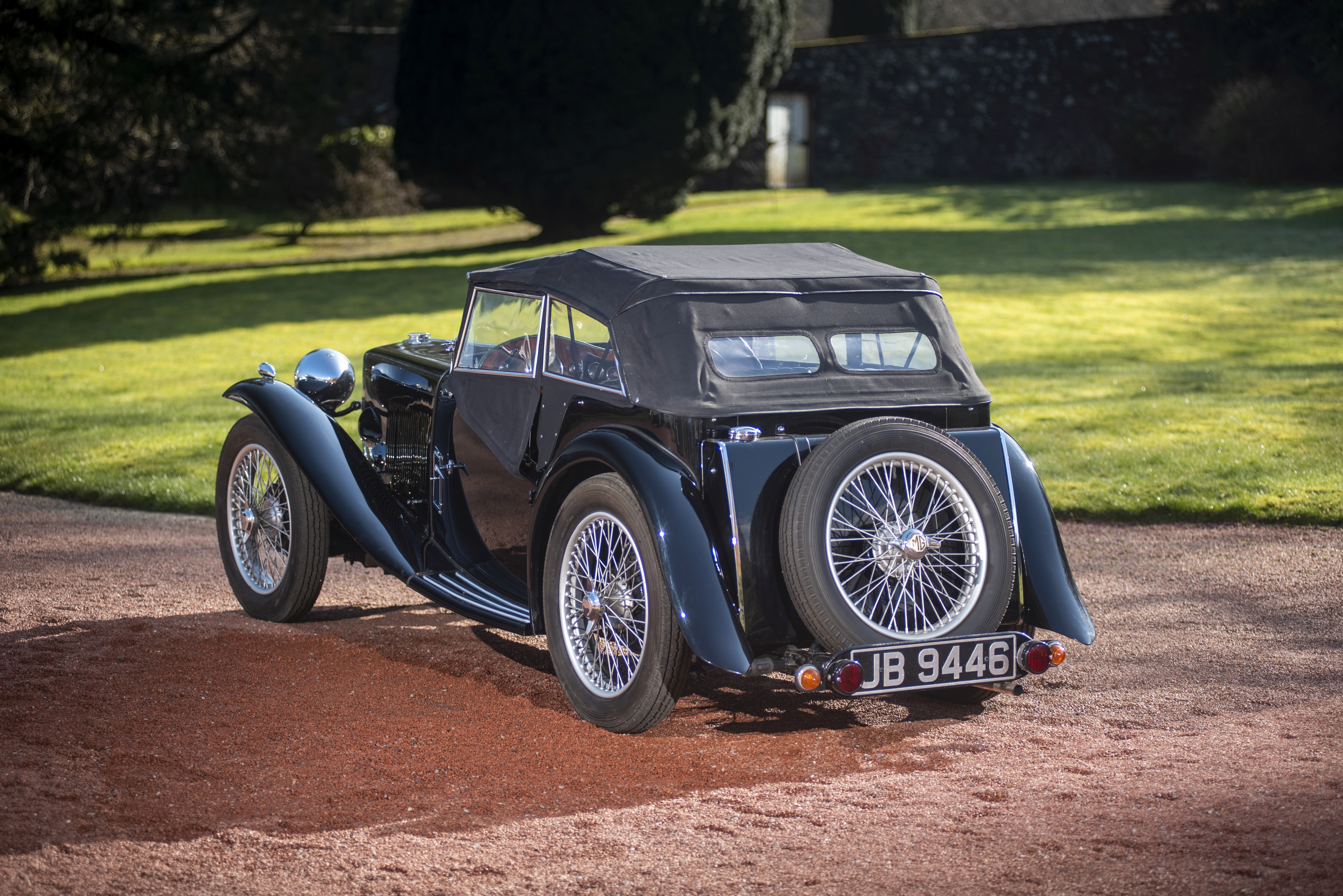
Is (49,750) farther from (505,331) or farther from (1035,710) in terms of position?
(1035,710)

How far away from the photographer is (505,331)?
525 centimetres

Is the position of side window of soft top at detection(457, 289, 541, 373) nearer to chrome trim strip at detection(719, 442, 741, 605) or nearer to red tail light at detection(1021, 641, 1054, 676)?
chrome trim strip at detection(719, 442, 741, 605)

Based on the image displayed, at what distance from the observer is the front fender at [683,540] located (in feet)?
12.9

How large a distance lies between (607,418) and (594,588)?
62cm

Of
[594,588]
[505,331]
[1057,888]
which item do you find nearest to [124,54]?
[505,331]

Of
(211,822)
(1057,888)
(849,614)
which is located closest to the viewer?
(1057,888)

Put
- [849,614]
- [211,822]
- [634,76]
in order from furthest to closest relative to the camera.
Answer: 1. [634,76]
2. [849,614]
3. [211,822]

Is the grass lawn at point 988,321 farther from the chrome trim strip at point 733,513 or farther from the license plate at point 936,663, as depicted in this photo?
the chrome trim strip at point 733,513

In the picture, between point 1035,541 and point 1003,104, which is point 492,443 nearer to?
point 1035,541

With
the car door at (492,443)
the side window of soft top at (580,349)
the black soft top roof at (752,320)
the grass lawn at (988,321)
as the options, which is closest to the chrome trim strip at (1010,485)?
the black soft top roof at (752,320)

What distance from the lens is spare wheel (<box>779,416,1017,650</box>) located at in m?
3.98

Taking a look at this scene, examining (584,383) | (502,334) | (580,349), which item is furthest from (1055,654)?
(502,334)

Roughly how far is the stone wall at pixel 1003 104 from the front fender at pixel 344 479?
94.6 ft

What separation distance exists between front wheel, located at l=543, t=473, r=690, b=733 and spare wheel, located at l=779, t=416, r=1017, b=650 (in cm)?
44
